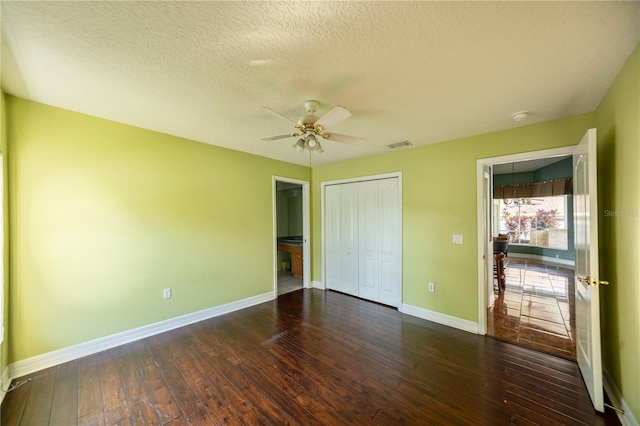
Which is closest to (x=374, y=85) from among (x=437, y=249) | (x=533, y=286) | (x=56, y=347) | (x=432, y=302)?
(x=437, y=249)

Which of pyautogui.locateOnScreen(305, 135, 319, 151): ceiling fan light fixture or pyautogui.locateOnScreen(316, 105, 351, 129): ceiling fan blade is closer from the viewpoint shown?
pyautogui.locateOnScreen(316, 105, 351, 129): ceiling fan blade

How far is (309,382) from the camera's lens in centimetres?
205

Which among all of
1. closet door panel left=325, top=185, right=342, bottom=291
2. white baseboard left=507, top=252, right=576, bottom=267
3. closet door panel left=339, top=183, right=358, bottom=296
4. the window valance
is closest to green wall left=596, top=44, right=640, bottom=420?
closet door panel left=339, top=183, right=358, bottom=296

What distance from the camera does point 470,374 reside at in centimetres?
215

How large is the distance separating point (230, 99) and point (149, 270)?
7.40 feet

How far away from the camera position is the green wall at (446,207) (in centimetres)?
272

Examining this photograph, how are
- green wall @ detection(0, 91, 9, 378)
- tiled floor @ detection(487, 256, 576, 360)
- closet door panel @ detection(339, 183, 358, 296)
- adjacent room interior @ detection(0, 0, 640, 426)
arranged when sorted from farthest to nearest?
1. closet door panel @ detection(339, 183, 358, 296)
2. tiled floor @ detection(487, 256, 576, 360)
3. green wall @ detection(0, 91, 9, 378)
4. adjacent room interior @ detection(0, 0, 640, 426)

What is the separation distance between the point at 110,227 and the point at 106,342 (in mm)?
1240

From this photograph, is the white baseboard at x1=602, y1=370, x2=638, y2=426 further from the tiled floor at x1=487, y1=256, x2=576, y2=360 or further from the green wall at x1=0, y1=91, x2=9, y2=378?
the green wall at x1=0, y1=91, x2=9, y2=378

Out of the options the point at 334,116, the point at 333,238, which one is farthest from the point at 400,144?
the point at 333,238

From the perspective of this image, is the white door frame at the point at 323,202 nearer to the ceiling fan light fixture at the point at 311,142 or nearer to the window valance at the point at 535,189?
the ceiling fan light fixture at the point at 311,142

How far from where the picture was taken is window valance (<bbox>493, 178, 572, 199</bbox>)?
6055 millimetres

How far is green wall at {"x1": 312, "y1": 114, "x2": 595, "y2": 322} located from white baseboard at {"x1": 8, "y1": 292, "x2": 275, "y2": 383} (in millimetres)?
2840

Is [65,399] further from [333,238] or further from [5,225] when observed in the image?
[333,238]
